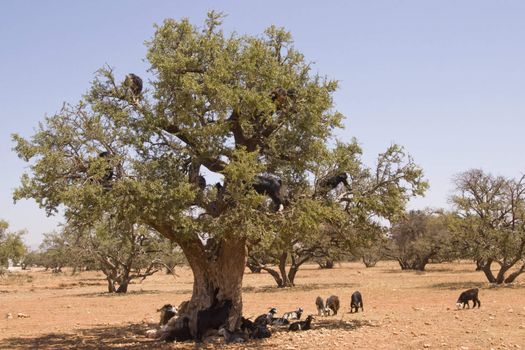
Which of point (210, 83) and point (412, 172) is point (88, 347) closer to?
point (210, 83)

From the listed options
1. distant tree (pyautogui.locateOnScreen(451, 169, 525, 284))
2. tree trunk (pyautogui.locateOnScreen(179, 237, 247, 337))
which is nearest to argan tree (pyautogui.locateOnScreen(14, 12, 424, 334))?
tree trunk (pyautogui.locateOnScreen(179, 237, 247, 337))

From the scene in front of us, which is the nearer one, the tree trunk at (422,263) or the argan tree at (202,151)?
the argan tree at (202,151)

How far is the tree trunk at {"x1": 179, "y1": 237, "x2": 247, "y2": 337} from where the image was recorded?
16.8m

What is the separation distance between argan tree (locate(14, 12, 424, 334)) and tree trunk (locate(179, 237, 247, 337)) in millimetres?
33

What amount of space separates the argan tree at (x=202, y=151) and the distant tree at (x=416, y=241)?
4648 centimetres

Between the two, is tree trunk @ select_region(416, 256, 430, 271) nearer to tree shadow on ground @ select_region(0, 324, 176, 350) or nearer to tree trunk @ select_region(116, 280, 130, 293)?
tree trunk @ select_region(116, 280, 130, 293)

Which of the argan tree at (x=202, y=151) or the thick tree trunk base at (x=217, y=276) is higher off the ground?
the argan tree at (x=202, y=151)

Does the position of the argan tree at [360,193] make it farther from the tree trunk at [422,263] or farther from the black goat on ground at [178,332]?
the tree trunk at [422,263]

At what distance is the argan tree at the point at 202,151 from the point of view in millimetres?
14414

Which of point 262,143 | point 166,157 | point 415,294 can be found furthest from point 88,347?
point 415,294

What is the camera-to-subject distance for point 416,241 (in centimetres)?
6869

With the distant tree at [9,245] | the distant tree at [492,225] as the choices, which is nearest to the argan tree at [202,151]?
the distant tree at [492,225]

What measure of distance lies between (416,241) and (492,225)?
31756 millimetres

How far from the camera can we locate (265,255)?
42469 mm
